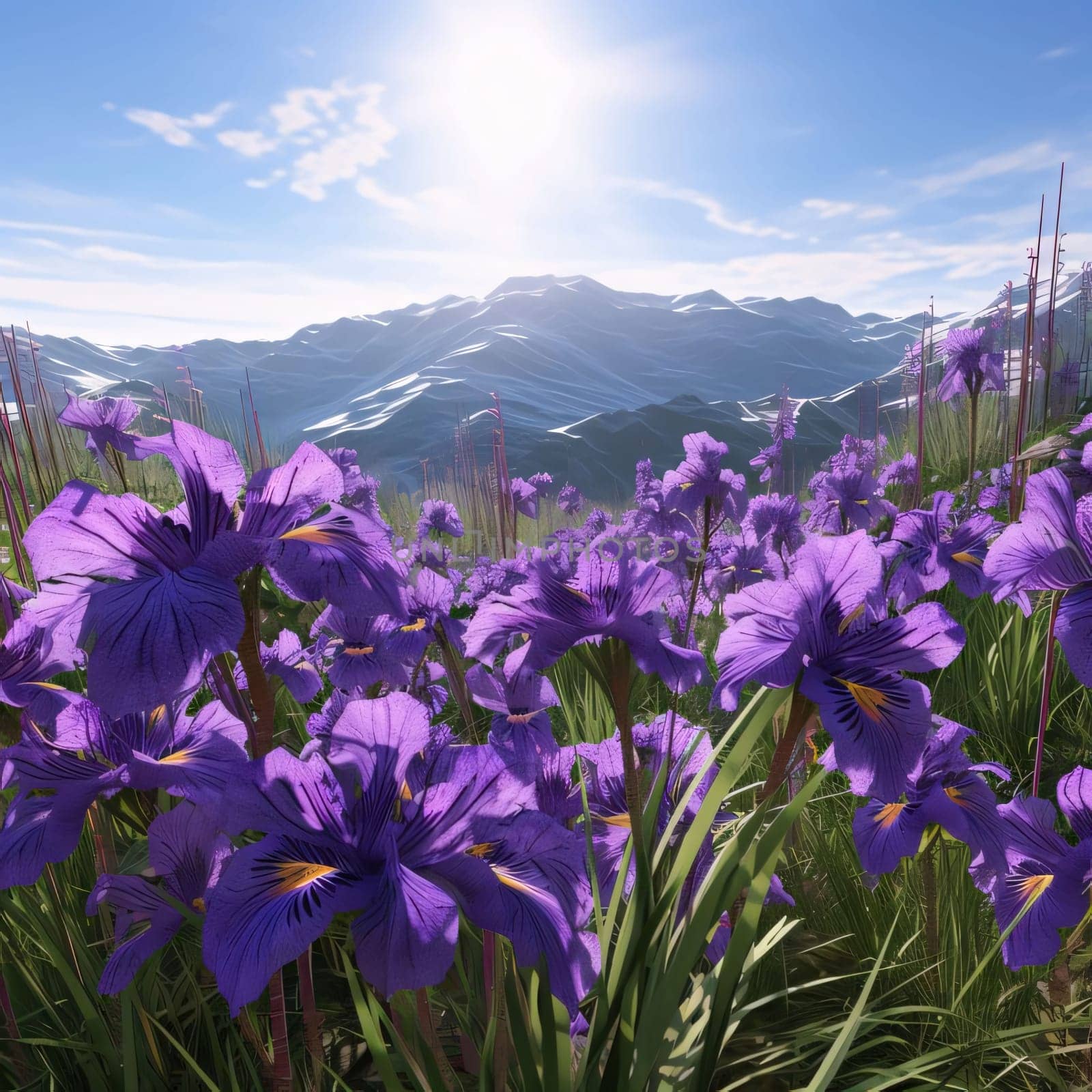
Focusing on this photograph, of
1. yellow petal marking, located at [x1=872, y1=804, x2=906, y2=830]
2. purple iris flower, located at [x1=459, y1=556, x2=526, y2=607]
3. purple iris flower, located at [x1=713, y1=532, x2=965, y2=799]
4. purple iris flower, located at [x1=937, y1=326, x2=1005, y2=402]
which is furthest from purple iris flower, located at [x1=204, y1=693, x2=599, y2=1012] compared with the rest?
purple iris flower, located at [x1=937, y1=326, x2=1005, y2=402]

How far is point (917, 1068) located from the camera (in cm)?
125

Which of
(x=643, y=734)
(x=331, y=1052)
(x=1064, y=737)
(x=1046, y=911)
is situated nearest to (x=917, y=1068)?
(x=1046, y=911)

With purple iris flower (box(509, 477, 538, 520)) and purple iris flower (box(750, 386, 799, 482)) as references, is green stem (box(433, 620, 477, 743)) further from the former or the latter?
purple iris flower (box(509, 477, 538, 520))

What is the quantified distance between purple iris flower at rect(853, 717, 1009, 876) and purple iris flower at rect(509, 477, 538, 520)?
15.7 feet

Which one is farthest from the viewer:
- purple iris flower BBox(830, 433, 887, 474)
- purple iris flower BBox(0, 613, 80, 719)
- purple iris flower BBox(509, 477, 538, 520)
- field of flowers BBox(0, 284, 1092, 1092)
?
purple iris flower BBox(509, 477, 538, 520)

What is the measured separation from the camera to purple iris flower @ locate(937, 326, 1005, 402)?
4.11m

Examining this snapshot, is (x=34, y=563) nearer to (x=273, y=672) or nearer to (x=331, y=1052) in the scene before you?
(x=273, y=672)

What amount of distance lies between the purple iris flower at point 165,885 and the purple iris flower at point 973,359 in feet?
14.5

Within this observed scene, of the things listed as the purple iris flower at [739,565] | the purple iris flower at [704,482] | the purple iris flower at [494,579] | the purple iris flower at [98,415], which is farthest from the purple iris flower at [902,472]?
the purple iris flower at [98,415]

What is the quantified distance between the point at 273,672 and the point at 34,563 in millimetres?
902

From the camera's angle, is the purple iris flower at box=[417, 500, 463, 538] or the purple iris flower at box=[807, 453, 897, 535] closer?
the purple iris flower at box=[807, 453, 897, 535]

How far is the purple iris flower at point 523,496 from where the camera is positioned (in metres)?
6.08

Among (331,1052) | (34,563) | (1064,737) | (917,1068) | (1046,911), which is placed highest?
(34,563)

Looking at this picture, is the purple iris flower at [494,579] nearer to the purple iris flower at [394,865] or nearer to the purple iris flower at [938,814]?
the purple iris flower at [938,814]
